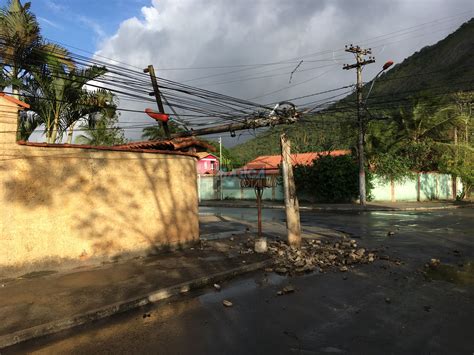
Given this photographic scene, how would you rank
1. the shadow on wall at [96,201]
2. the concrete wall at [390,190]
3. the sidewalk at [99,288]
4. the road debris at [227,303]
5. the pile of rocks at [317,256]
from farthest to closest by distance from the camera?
the concrete wall at [390,190]
the pile of rocks at [317,256]
the shadow on wall at [96,201]
the road debris at [227,303]
the sidewalk at [99,288]

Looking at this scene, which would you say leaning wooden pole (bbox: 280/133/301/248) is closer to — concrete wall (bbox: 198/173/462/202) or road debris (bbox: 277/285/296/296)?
road debris (bbox: 277/285/296/296)

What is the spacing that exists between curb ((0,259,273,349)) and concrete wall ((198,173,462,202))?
2370 centimetres

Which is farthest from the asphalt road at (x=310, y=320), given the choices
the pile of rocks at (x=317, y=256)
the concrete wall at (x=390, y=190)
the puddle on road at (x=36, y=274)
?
the concrete wall at (x=390, y=190)

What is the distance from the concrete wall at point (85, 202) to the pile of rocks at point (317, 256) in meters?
2.74

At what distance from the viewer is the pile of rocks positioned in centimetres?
849

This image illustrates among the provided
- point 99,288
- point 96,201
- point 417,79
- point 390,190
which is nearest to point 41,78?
point 96,201

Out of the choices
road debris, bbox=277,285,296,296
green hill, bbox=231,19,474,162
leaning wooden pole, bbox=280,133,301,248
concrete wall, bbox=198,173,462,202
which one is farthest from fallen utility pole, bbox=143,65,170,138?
green hill, bbox=231,19,474,162

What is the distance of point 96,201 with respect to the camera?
28.0ft

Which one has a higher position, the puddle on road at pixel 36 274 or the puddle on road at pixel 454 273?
the puddle on road at pixel 36 274

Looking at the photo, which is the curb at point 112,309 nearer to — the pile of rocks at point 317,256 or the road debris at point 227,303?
the road debris at point 227,303

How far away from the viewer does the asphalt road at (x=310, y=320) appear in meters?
4.50

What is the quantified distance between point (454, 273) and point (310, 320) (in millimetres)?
4263

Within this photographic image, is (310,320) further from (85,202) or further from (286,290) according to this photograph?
(85,202)

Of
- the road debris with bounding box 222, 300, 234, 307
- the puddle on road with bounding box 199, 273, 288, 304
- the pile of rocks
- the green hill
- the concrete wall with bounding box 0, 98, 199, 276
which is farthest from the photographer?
the green hill
